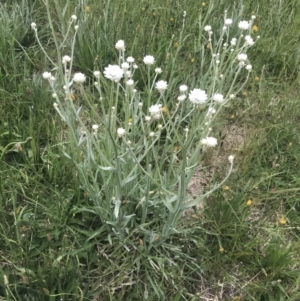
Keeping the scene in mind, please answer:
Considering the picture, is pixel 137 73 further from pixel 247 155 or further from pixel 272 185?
pixel 272 185

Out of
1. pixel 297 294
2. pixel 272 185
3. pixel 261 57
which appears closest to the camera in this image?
pixel 297 294

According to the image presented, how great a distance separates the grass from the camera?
158 cm

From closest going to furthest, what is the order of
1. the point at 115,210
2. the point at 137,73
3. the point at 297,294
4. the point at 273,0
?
the point at 115,210
the point at 297,294
the point at 137,73
the point at 273,0

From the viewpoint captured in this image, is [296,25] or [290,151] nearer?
[290,151]

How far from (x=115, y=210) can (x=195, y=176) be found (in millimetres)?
579

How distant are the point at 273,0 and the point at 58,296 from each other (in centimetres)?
200

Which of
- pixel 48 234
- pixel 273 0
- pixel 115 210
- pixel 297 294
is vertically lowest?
pixel 297 294

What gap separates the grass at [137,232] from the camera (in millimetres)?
1584

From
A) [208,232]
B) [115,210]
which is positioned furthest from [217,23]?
[115,210]

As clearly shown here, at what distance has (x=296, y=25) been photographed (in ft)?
8.23

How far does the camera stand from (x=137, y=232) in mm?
1669

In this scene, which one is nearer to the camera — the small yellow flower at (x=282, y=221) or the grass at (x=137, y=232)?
the grass at (x=137, y=232)

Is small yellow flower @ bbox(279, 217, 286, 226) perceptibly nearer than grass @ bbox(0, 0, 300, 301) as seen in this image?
No

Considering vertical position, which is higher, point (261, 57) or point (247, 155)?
point (261, 57)
